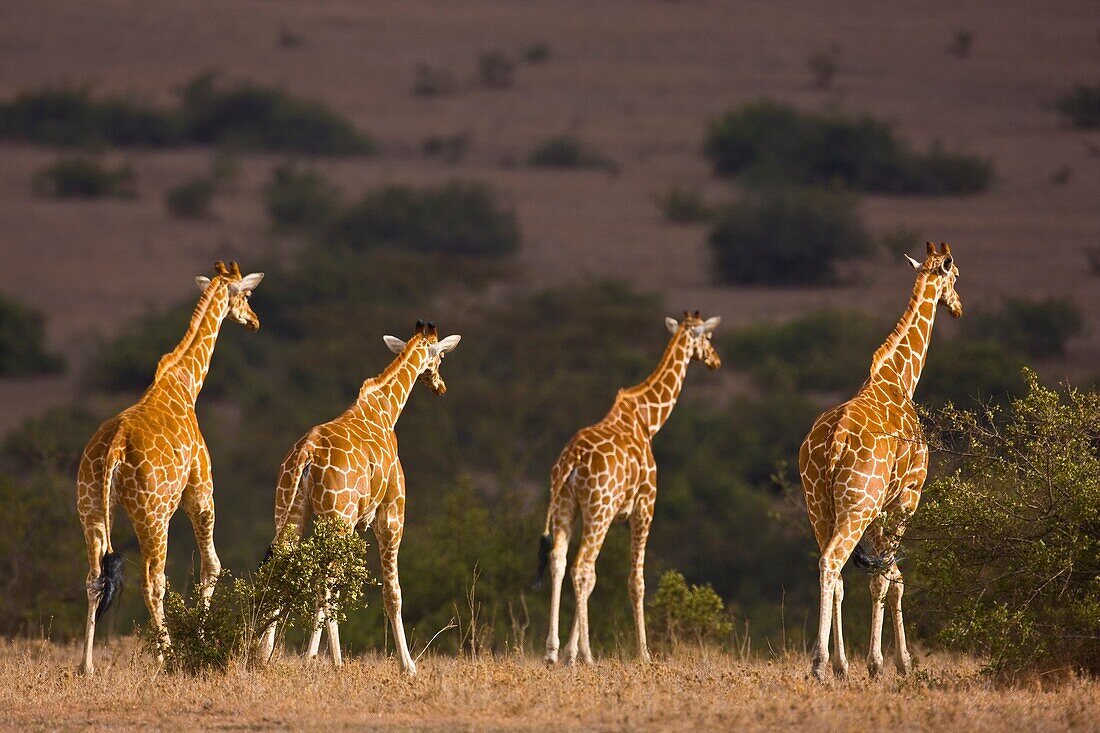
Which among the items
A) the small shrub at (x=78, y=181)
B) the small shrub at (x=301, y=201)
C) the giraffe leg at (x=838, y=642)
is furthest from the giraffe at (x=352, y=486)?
the small shrub at (x=78, y=181)

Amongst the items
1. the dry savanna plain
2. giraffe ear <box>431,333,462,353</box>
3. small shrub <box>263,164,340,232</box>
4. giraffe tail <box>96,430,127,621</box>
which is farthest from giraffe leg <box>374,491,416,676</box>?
small shrub <box>263,164,340,232</box>

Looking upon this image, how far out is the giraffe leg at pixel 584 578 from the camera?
42.5 feet

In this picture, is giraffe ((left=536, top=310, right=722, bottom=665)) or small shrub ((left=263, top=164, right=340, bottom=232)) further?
small shrub ((left=263, top=164, right=340, bottom=232))

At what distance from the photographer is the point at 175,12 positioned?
69188 mm

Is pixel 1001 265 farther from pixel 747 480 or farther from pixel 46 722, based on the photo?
pixel 46 722

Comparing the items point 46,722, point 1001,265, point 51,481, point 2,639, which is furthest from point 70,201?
point 46,722

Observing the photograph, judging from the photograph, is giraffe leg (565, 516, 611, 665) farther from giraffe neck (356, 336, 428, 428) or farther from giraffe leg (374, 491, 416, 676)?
giraffe neck (356, 336, 428, 428)

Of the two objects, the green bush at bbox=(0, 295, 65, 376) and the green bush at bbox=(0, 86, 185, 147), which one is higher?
the green bush at bbox=(0, 86, 185, 147)

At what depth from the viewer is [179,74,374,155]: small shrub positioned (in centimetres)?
6381

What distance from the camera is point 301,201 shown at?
57.8 meters

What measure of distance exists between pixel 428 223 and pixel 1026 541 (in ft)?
146

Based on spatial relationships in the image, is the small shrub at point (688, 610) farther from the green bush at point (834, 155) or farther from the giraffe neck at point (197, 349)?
the green bush at point (834, 155)

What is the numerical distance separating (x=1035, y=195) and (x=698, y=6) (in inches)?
728

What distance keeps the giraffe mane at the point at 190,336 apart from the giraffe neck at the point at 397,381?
1481 millimetres
